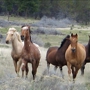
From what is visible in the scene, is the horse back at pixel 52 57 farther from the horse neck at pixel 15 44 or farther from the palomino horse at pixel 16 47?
the horse neck at pixel 15 44

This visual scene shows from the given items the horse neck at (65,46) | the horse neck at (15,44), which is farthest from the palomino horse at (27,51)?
the horse neck at (65,46)

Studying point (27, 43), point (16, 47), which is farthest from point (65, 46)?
point (27, 43)

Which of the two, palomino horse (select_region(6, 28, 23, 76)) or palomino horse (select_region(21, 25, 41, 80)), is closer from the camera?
palomino horse (select_region(21, 25, 41, 80))

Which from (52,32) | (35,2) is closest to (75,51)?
(52,32)

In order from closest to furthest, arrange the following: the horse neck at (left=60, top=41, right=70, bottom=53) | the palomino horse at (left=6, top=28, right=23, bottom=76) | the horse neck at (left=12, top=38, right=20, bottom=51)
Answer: the palomino horse at (left=6, top=28, right=23, bottom=76)
the horse neck at (left=12, top=38, right=20, bottom=51)
the horse neck at (left=60, top=41, right=70, bottom=53)

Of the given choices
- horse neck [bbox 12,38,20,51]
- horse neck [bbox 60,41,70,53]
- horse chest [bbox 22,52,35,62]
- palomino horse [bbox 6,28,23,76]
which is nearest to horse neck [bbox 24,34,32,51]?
horse chest [bbox 22,52,35,62]

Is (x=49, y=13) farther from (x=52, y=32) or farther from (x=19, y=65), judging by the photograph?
(x=19, y=65)

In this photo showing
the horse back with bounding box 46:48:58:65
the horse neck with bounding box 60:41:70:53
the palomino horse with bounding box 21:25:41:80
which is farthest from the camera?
the horse back with bounding box 46:48:58:65

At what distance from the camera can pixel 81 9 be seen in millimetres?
91438

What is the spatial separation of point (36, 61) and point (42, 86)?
15.7ft

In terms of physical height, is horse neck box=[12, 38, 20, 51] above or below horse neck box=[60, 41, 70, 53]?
above

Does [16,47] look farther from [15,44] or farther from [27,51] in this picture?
[27,51]

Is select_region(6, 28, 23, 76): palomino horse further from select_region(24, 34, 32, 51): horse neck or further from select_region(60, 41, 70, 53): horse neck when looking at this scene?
select_region(60, 41, 70, 53): horse neck

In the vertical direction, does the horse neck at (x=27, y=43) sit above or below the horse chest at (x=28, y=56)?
above
